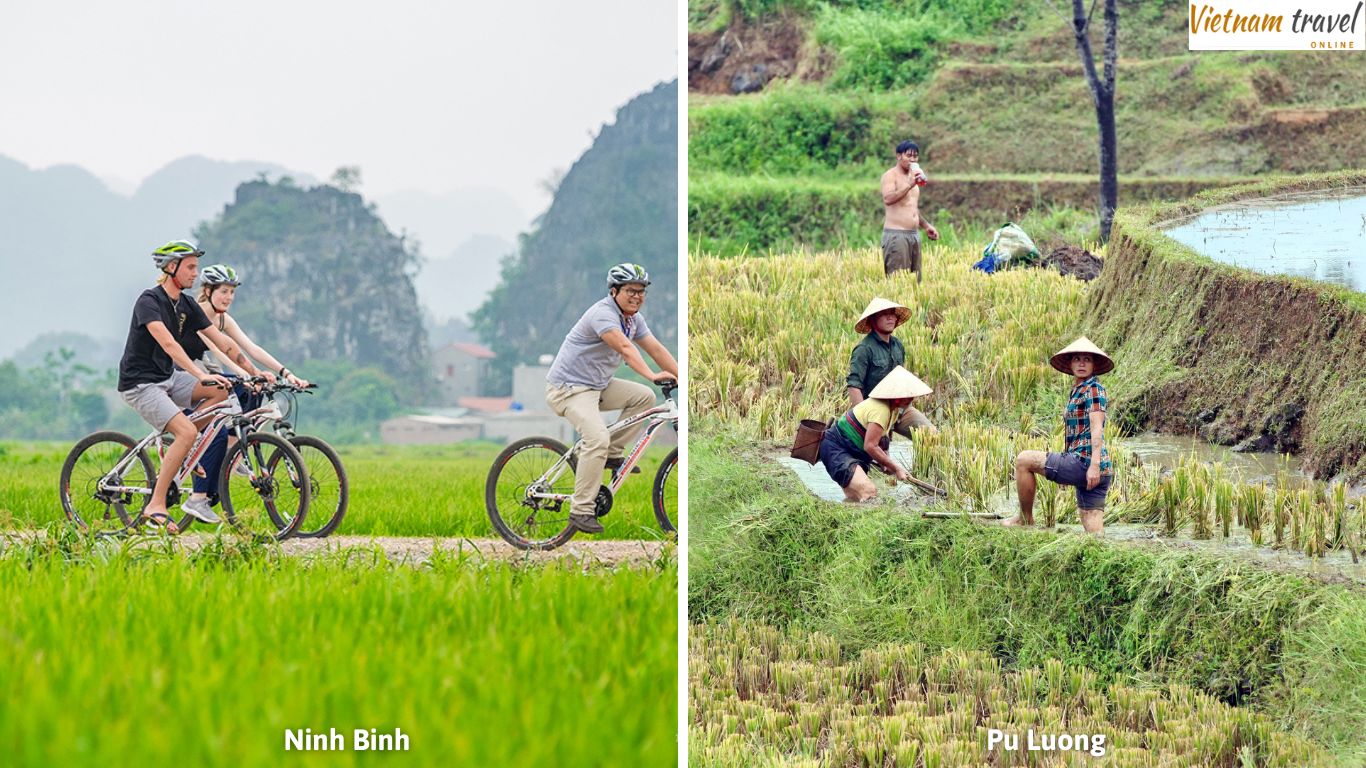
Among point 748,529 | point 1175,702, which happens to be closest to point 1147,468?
point 1175,702

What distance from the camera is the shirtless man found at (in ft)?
25.2

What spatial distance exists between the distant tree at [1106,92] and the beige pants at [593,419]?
285 cm

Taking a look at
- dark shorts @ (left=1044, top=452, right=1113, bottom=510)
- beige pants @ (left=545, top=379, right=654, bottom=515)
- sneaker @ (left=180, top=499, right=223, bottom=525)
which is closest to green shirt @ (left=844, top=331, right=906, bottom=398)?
dark shorts @ (left=1044, top=452, right=1113, bottom=510)

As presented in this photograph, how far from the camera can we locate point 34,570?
6.73 meters

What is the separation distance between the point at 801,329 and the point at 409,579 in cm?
263

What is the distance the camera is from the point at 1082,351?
5.98 meters

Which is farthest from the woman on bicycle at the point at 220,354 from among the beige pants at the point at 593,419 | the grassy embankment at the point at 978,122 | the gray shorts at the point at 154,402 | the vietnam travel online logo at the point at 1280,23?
the vietnam travel online logo at the point at 1280,23

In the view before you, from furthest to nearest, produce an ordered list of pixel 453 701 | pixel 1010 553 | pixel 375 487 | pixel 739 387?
pixel 375 487 < pixel 739 387 < pixel 1010 553 < pixel 453 701

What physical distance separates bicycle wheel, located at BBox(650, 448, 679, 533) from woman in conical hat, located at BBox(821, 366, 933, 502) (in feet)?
2.98

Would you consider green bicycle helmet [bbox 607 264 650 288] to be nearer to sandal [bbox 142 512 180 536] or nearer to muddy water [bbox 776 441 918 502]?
muddy water [bbox 776 441 918 502]

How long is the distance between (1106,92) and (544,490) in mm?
4017

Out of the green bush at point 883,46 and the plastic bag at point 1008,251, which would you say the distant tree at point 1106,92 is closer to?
the plastic bag at point 1008,251

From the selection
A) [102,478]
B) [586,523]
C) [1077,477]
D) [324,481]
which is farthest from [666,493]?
[102,478]

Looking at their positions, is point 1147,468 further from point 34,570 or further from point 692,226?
point 34,570
